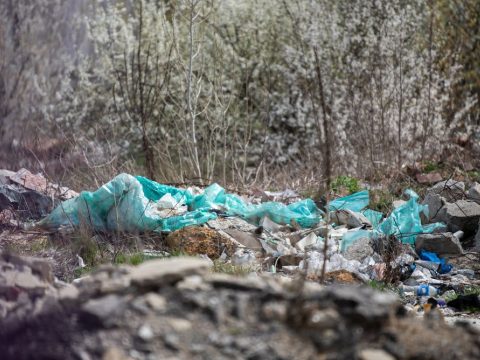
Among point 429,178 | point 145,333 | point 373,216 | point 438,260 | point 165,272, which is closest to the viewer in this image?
point 145,333

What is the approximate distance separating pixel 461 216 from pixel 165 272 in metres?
4.65

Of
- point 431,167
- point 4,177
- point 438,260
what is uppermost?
point 4,177

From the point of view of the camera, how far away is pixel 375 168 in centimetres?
961

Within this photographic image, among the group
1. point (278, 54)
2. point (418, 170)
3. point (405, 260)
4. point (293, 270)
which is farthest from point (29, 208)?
point (278, 54)

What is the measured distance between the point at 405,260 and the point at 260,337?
3561 millimetres

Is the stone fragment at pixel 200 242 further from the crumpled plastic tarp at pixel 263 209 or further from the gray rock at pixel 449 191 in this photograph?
the gray rock at pixel 449 191

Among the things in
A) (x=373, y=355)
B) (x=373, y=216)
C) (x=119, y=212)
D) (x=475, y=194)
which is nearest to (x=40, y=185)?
(x=119, y=212)

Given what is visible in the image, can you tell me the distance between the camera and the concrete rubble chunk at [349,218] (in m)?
6.93

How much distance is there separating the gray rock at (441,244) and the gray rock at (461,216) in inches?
20.1

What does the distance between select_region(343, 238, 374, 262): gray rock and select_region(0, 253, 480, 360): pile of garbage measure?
3129mm

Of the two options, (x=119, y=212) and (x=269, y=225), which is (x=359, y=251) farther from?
(x=119, y=212)

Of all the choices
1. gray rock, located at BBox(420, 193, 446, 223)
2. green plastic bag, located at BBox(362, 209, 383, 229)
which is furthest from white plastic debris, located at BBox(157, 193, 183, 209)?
gray rock, located at BBox(420, 193, 446, 223)

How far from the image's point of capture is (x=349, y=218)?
698 centimetres

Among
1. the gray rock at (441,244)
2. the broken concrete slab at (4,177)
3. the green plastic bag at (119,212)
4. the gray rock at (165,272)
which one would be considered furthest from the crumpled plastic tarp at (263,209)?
the gray rock at (165,272)
